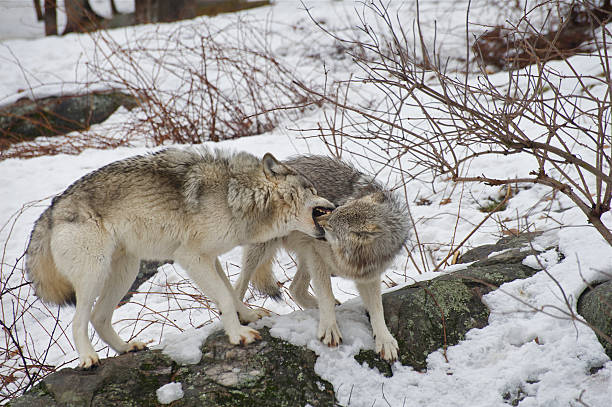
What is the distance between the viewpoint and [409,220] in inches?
178

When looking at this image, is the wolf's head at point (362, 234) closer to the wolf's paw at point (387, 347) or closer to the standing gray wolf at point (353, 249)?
the standing gray wolf at point (353, 249)

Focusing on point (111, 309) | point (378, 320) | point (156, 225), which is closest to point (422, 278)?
point (378, 320)

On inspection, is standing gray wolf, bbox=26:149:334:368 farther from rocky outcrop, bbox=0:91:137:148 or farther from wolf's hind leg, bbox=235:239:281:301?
rocky outcrop, bbox=0:91:137:148

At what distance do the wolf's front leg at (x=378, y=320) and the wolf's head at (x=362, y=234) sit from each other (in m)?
0.13

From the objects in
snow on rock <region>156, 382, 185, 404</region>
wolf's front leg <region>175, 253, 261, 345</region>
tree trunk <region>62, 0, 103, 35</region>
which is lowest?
snow on rock <region>156, 382, 185, 404</region>

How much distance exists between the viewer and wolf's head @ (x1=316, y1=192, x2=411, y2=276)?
3885 mm

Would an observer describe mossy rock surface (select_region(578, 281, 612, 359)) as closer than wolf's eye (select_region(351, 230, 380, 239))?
Yes

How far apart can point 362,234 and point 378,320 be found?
65 cm

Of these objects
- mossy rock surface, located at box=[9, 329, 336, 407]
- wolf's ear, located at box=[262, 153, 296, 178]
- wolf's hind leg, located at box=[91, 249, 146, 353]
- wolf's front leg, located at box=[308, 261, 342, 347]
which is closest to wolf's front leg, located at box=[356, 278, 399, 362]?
wolf's front leg, located at box=[308, 261, 342, 347]

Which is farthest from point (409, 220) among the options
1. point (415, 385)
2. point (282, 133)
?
point (282, 133)

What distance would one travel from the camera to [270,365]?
11.5 ft

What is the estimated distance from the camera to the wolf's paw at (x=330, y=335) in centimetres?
370

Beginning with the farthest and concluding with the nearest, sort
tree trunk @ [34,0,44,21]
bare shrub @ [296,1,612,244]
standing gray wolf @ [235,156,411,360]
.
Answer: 1. tree trunk @ [34,0,44,21]
2. standing gray wolf @ [235,156,411,360]
3. bare shrub @ [296,1,612,244]

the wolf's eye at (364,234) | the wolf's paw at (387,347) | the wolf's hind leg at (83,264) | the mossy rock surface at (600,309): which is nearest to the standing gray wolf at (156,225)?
the wolf's hind leg at (83,264)
